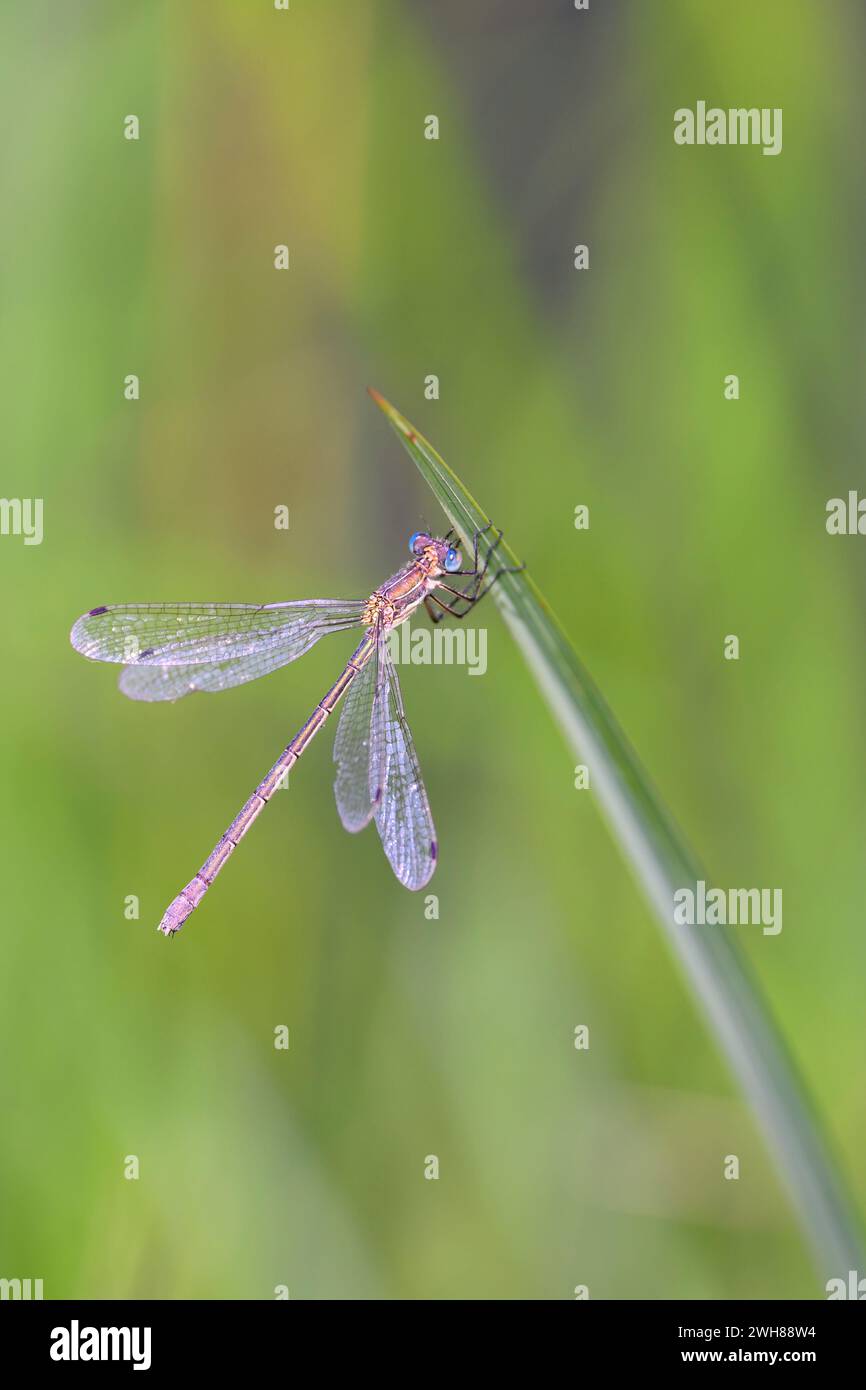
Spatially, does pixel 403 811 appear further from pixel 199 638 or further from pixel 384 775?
pixel 199 638

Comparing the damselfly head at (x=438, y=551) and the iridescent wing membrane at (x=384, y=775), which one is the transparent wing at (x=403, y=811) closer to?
the iridescent wing membrane at (x=384, y=775)

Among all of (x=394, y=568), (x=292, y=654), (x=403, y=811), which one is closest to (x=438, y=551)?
(x=292, y=654)

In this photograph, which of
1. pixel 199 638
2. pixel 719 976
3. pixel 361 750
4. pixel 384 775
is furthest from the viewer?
pixel 199 638

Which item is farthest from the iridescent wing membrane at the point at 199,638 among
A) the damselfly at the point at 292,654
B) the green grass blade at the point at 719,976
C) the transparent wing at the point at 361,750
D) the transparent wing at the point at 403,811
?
the green grass blade at the point at 719,976

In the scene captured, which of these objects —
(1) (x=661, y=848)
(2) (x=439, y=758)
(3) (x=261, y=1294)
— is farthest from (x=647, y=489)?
(3) (x=261, y=1294)

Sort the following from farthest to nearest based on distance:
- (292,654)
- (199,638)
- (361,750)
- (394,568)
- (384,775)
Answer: (394,568) → (292,654) → (199,638) → (361,750) → (384,775)

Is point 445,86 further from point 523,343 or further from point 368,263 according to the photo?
point 523,343
